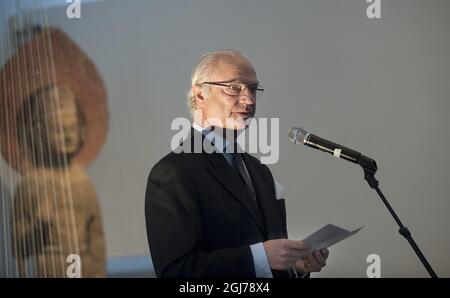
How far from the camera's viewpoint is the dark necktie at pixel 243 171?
8.54 feet

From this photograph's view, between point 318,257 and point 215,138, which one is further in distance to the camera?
Result: point 215,138

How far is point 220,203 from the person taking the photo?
2482mm

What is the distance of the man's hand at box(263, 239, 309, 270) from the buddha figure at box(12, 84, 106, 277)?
1.35 m

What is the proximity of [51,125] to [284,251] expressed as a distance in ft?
5.68

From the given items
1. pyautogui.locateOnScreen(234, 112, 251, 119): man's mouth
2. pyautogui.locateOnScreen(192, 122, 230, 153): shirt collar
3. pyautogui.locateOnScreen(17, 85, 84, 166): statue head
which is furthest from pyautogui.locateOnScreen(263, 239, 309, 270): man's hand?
pyautogui.locateOnScreen(17, 85, 84, 166): statue head

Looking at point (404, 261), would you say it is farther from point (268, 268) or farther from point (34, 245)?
point (34, 245)

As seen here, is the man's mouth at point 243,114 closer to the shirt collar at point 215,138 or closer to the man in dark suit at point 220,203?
the man in dark suit at point 220,203

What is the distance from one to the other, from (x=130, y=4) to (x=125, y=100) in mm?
470

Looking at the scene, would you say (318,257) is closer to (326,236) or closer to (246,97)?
(326,236)

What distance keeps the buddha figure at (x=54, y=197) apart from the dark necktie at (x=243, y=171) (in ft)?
3.67

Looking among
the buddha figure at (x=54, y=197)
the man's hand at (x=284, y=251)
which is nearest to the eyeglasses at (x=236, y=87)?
the man's hand at (x=284, y=251)

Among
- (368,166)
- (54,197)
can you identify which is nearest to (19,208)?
(54,197)
